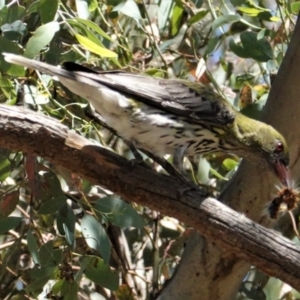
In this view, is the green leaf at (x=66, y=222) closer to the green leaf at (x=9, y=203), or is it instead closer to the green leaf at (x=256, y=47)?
the green leaf at (x=9, y=203)

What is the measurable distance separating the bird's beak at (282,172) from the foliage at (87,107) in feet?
1.11

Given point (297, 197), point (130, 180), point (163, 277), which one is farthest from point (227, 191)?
point (163, 277)

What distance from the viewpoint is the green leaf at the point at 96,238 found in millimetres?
2969

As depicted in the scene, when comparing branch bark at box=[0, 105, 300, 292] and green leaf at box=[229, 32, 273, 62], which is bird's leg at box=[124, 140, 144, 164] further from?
green leaf at box=[229, 32, 273, 62]

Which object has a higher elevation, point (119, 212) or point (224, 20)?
point (224, 20)

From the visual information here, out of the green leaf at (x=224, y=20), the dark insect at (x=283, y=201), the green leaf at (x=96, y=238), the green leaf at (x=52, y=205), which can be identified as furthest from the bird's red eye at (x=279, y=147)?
the green leaf at (x=52, y=205)

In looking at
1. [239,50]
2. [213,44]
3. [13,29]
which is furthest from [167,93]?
[13,29]

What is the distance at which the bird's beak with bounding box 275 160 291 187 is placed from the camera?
3209 mm

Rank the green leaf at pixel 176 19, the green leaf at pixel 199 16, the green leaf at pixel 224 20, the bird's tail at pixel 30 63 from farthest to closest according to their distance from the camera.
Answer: the green leaf at pixel 176 19
the green leaf at pixel 199 16
the green leaf at pixel 224 20
the bird's tail at pixel 30 63

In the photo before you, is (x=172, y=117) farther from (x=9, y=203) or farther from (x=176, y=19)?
(x=176, y=19)

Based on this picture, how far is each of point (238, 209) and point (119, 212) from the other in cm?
43

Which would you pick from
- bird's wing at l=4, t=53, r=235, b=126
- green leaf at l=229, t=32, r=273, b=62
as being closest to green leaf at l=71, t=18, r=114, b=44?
bird's wing at l=4, t=53, r=235, b=126

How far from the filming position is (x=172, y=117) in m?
3.28

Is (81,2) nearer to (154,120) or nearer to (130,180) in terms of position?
(154,120)
